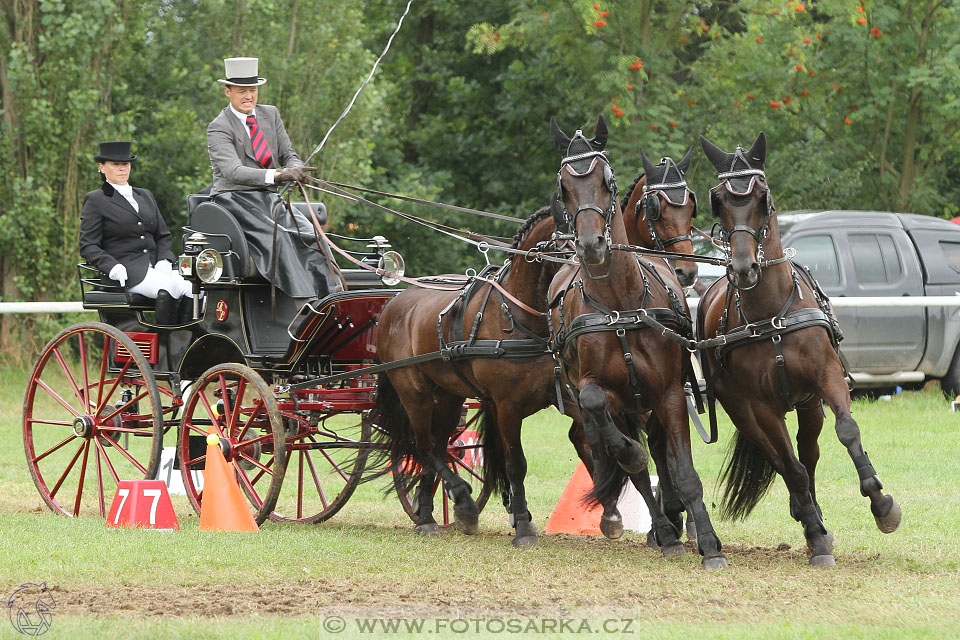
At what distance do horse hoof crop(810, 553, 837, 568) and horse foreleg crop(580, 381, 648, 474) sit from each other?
39.9 inches

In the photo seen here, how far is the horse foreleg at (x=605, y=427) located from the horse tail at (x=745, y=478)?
3.13 feet

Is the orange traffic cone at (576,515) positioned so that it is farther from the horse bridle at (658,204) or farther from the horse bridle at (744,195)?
the horse bridle at (744,195)

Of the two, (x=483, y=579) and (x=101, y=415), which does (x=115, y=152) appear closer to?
(x=101, y=415)

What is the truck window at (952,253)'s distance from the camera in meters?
14.2

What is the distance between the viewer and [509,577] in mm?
6332

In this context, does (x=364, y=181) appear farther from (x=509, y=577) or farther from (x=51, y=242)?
(x=509, y=577)

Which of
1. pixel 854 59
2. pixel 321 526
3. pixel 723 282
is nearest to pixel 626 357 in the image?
pixel 723 282

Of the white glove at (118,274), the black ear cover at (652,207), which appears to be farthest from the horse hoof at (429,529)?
the white glove at (118,274)

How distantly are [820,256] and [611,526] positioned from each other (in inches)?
265

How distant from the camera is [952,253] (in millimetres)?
14320

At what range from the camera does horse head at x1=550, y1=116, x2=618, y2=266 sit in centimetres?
638

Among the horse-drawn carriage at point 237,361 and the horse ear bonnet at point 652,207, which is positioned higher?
the horse ear bonnet at point 652,207

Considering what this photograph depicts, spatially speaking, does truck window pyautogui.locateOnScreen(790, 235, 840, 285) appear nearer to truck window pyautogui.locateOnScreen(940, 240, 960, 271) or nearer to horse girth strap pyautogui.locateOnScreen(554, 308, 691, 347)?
truck window pyautogui.locateOnScreen(940, 240, 960, 271)

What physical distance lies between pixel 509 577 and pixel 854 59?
1226 cm
